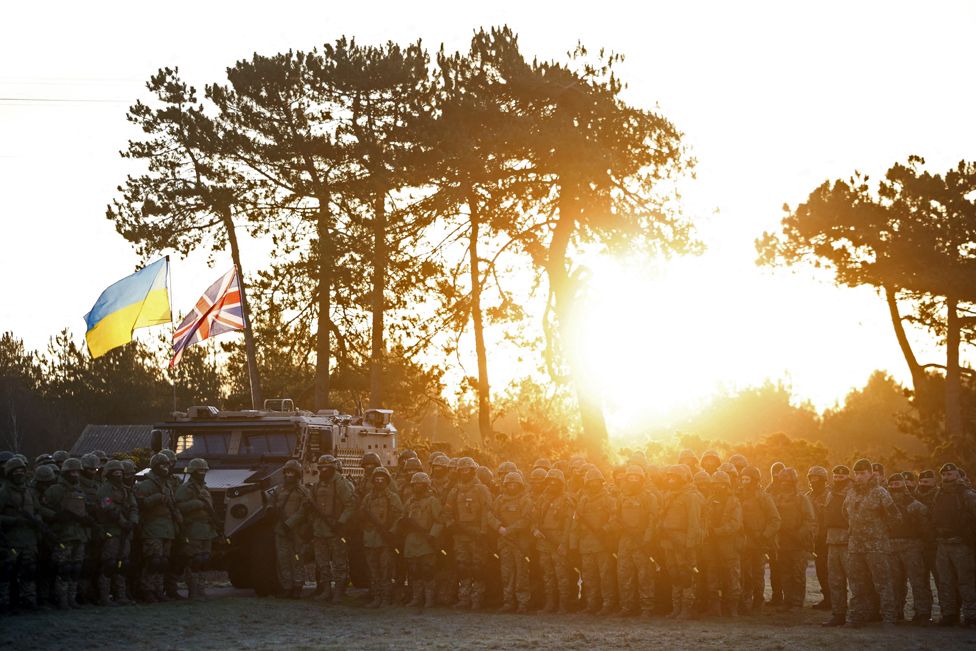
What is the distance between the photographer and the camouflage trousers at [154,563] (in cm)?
1499

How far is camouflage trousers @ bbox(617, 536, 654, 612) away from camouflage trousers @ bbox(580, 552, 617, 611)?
0.57ft

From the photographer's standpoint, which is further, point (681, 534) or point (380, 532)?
point (380, 532)

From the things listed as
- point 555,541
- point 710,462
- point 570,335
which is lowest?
point 555,541

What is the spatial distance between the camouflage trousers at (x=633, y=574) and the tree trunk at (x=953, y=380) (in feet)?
72.7

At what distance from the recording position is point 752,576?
49.0ft

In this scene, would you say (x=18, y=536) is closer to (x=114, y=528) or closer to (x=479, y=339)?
(x=114, y=528)

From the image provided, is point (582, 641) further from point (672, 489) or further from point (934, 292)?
point (934, 292)

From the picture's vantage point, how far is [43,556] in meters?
14.0

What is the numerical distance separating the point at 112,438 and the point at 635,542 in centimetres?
3762

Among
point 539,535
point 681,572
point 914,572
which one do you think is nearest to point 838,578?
point 914,572

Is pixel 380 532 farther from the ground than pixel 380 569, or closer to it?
farther from the ground

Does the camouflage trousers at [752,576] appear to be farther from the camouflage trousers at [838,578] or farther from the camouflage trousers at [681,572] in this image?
the camouflage trousers at [838,578]

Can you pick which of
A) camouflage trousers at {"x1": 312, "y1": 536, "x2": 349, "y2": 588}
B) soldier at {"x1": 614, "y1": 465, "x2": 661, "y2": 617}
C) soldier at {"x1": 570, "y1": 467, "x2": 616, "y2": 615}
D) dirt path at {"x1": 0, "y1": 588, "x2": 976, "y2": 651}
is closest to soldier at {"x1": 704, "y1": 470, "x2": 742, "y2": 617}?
dirt path at {"x1": 0, "y1": 588, "x2": 976, "y2": 651}

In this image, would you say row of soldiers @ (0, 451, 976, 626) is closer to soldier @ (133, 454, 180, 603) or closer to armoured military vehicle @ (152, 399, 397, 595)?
soldier @ (133, 454, 180, 603)
